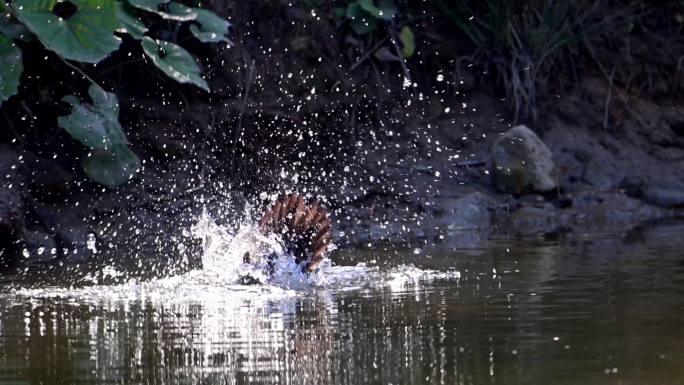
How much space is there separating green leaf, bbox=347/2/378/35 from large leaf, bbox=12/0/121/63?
7.64ft

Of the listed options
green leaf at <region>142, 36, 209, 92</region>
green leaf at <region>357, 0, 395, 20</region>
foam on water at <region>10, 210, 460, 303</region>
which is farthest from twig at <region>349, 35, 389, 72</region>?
foam on water at <region>10, 210, 460, 303</region>

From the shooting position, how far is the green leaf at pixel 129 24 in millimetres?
7445

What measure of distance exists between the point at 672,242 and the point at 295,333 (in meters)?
3.21

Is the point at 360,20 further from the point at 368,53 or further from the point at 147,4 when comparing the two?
the point at 147,4

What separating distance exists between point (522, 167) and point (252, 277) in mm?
3560

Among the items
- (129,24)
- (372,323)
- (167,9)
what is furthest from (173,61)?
(372,323)

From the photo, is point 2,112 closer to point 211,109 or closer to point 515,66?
point 211,109

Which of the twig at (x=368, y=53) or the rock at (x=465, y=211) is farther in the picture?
the twig at (x=368, y=53)

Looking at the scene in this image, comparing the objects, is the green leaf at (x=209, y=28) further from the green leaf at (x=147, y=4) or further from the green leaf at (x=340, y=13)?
the green leaf at (x=340, y=13)

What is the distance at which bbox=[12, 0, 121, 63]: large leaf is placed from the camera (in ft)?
22.9

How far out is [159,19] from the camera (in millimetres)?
8109

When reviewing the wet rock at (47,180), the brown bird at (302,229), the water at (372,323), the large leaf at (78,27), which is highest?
the large leaf at (78,27)

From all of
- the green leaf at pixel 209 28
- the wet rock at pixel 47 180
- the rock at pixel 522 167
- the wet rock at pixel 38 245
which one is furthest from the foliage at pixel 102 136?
the rock at pixel 522 167

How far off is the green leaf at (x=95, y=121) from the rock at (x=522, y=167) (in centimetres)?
271
